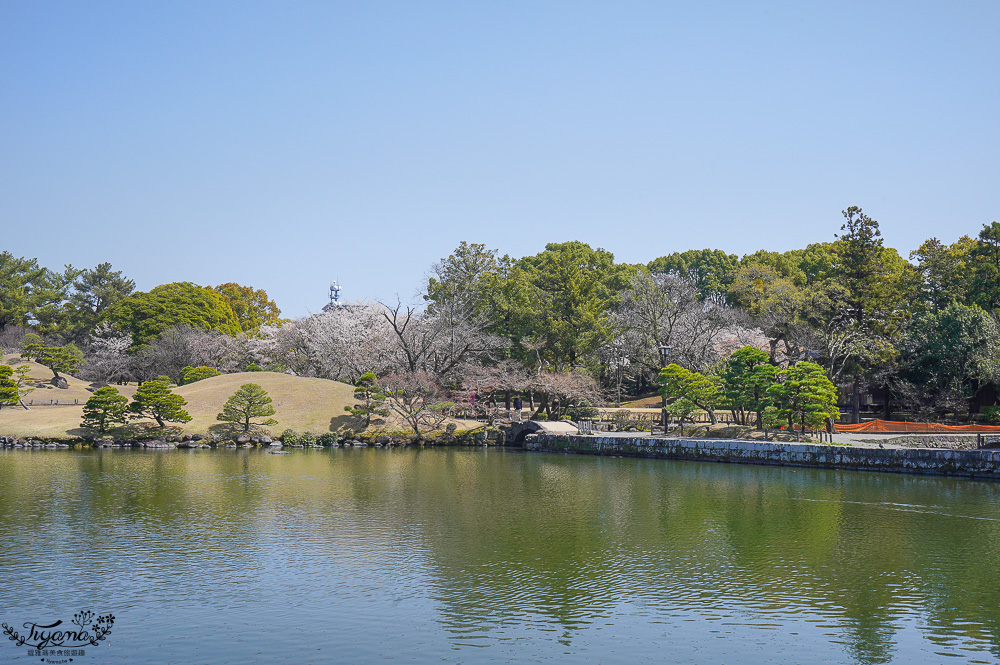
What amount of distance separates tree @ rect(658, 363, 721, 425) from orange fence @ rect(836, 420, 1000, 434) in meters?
7.00

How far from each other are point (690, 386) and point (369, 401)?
72.2ft

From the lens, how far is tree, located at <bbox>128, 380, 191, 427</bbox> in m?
47.3

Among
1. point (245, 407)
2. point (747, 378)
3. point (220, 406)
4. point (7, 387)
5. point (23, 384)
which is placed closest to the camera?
point (747, 378)

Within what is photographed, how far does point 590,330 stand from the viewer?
54.3 m

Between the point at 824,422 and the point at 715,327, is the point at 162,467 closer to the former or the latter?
the point at 824,422

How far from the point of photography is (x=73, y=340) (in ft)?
277

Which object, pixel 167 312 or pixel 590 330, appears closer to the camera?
pixel 590 330

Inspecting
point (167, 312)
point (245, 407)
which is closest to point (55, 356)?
point (167, 312)

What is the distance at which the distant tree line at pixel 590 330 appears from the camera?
4619 cm

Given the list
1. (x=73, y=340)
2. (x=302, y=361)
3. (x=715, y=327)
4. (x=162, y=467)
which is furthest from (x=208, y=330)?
(x=715, y=327)

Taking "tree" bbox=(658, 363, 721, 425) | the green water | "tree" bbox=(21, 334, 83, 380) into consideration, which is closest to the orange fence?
"tree" bbox=(658, 363, 721, 425)

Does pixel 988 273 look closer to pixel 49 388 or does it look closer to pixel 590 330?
pixel 590 330

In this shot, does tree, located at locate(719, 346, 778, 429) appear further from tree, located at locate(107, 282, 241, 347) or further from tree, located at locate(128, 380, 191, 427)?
tree, located at locate(107, 282, 241, 347)

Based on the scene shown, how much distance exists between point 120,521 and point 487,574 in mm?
11706
